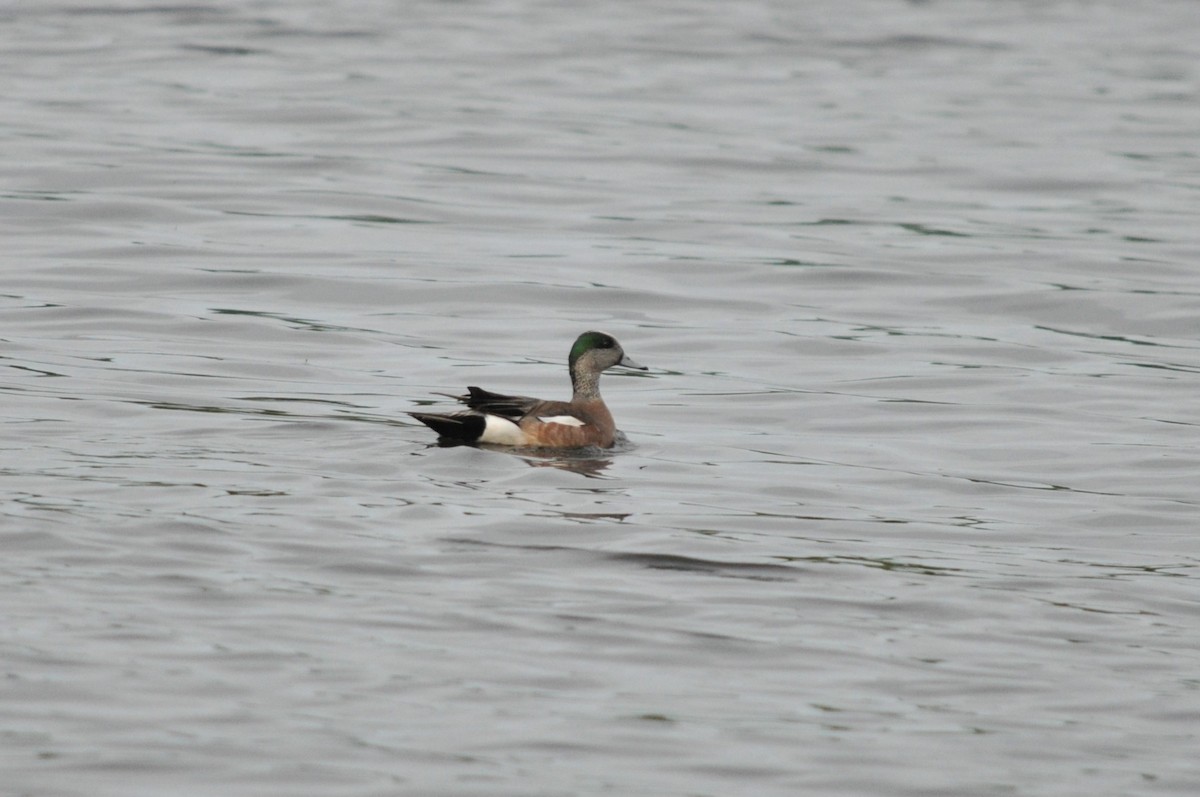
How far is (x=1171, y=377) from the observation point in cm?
1432

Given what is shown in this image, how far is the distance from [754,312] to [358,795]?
10.8m

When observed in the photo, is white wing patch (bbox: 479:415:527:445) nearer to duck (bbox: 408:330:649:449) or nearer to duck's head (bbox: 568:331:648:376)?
duck (bbox: 408:330:649:449)

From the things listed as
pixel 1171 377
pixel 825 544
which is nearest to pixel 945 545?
pixel 825 544

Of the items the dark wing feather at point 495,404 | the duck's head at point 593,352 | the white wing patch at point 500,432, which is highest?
the duck's head at point 593,352

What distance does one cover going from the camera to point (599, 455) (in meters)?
11.2

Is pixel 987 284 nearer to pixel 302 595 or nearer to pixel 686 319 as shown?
pixel 686 319

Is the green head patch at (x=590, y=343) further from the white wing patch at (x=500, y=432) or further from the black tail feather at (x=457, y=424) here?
the black tail feather at (x=457, y=424)

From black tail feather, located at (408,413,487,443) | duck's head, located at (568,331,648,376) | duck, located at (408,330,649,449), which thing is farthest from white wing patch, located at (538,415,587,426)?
duck's head, located at (568,331,648,376)

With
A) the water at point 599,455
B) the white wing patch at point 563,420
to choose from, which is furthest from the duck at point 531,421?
the water at point 599,455

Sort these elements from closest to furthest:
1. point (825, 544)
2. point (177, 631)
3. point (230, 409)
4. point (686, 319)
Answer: point (177, 631)
point (825, 544)
point (230, 409)
point (686, 319)

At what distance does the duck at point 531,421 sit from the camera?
1095 centimetres

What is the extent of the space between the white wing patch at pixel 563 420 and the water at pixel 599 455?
0.26 meters

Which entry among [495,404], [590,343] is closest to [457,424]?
[495,404]

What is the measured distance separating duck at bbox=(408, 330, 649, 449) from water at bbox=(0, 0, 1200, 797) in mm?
210
